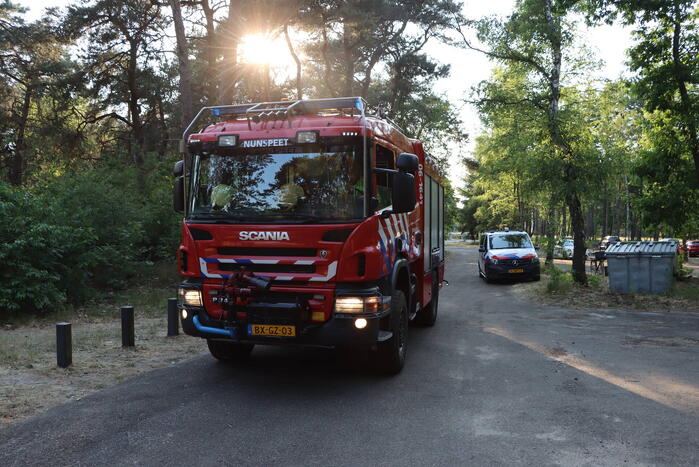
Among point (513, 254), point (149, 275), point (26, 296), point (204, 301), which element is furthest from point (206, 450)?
point (513, 254)

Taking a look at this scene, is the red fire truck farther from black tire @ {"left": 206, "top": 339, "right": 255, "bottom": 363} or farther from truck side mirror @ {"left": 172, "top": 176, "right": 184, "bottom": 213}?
black tire @ {"left": 206, "top": 339, "right": 255, "bottom": 363}

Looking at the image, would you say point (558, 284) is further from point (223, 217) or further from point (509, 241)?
point (223, 217)

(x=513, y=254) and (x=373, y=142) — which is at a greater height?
(x=373, y=142)

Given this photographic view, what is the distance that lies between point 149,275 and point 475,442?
1359cm

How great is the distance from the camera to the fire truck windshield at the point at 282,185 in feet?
17.8

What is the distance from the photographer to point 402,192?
5.56 m

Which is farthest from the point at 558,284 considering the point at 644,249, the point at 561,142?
the point at 561,142

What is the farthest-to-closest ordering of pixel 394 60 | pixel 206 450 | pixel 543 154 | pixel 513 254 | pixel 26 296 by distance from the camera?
pixel 394 60, pixel 513 254, pixel 543 154, pixel 26 296, pixel 206 450

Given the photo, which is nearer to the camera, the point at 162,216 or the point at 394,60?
the point at 162,216

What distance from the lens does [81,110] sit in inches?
907

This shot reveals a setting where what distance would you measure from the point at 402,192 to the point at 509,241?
15.0 metres

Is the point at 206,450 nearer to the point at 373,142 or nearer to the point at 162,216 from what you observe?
the point at 373,142

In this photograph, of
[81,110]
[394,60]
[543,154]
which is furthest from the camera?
[394,60]

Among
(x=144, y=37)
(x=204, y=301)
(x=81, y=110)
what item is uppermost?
(x=144, y=37)
